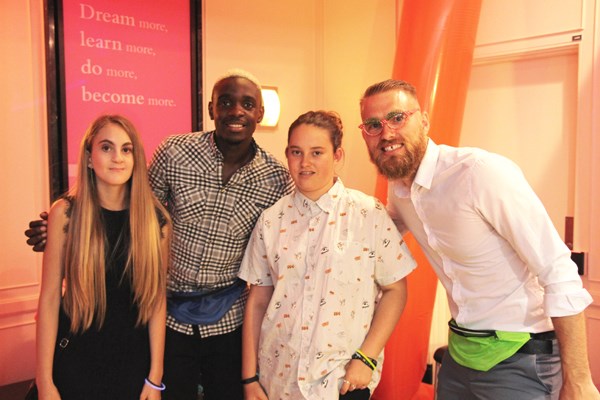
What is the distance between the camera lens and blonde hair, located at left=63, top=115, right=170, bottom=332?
1662 mm

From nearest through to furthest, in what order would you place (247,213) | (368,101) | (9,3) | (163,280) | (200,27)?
(368,101), (163,280), (247,213), (9,3), (200,27)

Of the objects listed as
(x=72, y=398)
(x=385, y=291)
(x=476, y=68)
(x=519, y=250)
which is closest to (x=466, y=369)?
(x=385, y=291)

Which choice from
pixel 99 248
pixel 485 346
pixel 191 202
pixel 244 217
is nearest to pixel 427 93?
pixel 244 217

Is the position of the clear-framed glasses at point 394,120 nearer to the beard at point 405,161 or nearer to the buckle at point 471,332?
the beard at point 405,161

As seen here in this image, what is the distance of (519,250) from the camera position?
1.41 m

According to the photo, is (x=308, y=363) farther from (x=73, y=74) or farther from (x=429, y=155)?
(x=73, y=74)

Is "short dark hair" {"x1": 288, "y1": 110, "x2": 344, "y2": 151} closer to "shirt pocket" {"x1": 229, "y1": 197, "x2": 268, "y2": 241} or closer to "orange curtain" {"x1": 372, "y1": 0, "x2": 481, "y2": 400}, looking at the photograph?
"shirt pocket" {"x1": 229, "y1": 197, "x2": 268, "y2": 241}

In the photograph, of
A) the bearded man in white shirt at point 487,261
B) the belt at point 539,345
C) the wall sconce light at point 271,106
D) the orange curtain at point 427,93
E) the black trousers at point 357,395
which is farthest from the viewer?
the wall sconce light at point 271,106

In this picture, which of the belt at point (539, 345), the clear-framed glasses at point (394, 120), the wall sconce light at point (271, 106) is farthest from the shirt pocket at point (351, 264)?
the wall sconce light at point (271, 106)

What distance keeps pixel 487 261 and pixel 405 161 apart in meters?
0.38

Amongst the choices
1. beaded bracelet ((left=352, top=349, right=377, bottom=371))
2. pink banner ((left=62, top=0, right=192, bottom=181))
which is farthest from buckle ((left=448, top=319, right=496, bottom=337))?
pink banner ((left=62, top=0, right=192, bottom=181))

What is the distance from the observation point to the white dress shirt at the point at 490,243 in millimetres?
1358

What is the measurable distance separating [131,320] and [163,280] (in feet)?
0.56

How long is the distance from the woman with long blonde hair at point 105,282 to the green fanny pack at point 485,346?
101 centimetres
